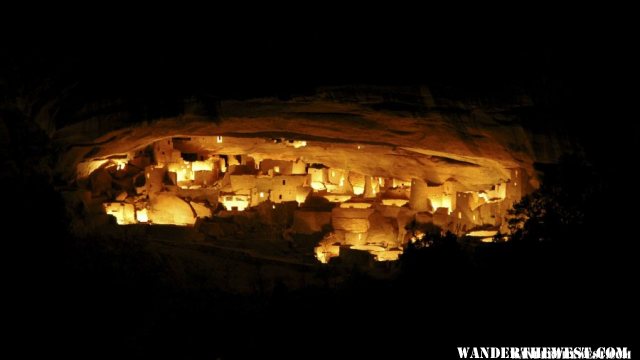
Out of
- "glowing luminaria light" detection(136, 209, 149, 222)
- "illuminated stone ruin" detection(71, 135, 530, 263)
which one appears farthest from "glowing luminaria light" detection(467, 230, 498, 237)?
"glowing luminaria light" detection(136, 209, 149, 222)

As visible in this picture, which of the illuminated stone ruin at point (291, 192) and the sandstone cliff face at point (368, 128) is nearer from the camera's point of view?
the sandstone cliff face at point (368, 128)

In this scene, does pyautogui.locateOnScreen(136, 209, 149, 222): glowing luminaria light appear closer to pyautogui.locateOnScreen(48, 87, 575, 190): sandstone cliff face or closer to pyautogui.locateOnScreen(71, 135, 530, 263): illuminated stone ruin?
pyautogui.locateOnScreen(71, 135, 530, 263): illuminated stone ruin

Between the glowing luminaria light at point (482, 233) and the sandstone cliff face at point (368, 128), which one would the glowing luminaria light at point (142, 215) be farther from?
the glowing luminaria light at point (482, 233)

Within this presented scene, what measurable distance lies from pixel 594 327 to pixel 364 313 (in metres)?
2.51

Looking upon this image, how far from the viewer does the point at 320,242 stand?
56.9 ft

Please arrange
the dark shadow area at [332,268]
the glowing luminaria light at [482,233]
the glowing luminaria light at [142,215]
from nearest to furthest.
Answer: the dark shadow area at [332,268], the glowing luminaria light at [482,233], the glowing luminaria light at [142,215]

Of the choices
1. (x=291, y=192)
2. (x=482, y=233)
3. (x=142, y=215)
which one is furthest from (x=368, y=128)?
(x=142, y=215)

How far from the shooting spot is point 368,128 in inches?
631

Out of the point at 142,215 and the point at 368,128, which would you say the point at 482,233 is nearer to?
the point at 368,128

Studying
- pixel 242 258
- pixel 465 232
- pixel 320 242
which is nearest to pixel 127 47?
pixel 242 258

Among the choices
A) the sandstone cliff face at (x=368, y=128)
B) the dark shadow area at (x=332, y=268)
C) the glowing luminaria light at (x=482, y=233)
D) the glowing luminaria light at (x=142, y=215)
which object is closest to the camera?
the dark shadow area at (x=332, y=268)

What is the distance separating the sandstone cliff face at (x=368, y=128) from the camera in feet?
44.6

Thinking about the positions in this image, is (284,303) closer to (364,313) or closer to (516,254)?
(364,313)

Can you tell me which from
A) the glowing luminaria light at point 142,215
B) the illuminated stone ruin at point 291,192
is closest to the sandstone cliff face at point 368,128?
the illuminated stone ruin at point 291,192
